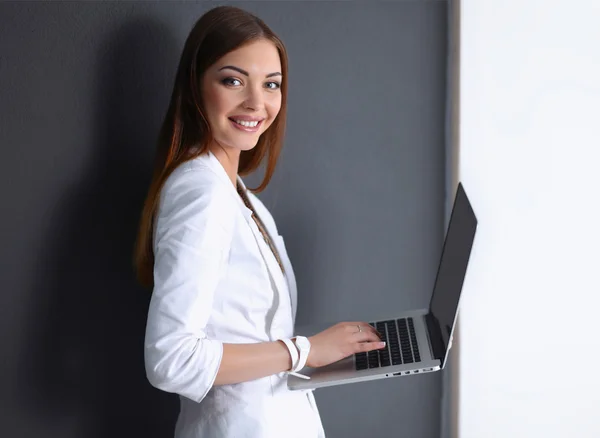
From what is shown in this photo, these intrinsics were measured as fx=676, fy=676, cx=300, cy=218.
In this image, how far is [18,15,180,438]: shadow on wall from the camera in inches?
63.4

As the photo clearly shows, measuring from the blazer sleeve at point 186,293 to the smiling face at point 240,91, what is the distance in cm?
20

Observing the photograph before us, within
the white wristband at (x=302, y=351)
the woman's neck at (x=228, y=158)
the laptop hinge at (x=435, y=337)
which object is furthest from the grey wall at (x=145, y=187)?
the white wristband at (x=302, y=351)

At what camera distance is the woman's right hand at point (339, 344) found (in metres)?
1.34

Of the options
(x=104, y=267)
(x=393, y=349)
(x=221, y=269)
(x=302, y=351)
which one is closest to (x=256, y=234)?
(x=221, y=269)

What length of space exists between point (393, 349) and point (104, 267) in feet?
2.40

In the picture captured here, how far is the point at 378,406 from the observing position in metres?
1.87

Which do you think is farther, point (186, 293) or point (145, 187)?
point (145, 187)

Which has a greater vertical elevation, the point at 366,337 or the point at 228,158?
the point at 228,158

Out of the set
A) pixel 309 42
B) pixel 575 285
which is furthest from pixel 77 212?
pixel 575 285

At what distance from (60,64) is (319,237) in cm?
77

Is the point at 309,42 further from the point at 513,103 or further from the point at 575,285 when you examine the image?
the point at 575,285

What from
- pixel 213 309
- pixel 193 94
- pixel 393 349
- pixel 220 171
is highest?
pixel 193 94

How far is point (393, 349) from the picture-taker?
1.41 m

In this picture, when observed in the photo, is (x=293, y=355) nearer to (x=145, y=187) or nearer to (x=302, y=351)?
(x=302, y=351)
